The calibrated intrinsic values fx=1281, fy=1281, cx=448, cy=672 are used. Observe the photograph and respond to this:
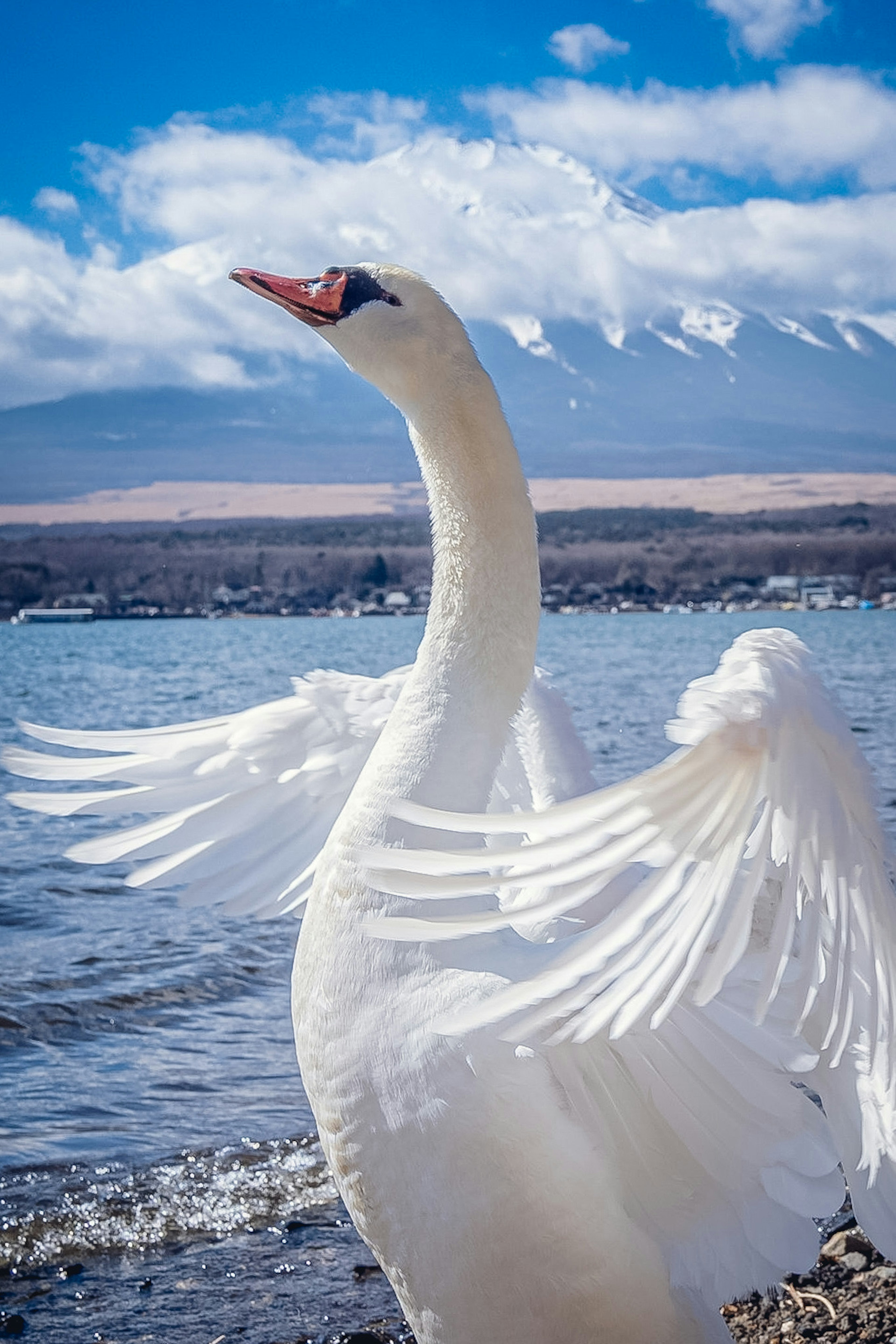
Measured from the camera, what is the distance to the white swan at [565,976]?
194 cm

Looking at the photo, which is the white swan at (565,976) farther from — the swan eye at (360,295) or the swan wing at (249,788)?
the swan wing at (249,788)

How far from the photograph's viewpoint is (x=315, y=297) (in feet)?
9.55

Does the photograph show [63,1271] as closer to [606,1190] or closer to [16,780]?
[606,1190]

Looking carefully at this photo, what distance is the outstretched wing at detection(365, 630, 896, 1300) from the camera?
75.1 inches

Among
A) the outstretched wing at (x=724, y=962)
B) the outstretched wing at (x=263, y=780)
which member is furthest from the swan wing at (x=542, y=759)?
the outstretched wing at (x=724, y=962)

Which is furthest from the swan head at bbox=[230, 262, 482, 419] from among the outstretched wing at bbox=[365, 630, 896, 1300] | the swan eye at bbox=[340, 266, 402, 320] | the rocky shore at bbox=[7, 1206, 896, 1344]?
the rocky shore at bbox=[7, 1206, 896, 1344]

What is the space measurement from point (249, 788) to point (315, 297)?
5.25 ft

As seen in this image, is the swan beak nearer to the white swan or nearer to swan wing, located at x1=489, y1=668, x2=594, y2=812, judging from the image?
the white swan

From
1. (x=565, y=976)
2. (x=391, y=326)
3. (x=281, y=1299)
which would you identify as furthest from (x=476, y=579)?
(x=281, y=1299)

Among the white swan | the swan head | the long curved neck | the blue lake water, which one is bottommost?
the blue lake water

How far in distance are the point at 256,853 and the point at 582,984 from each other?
2124 millimetres

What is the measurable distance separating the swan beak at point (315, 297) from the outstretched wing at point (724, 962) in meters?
1.22

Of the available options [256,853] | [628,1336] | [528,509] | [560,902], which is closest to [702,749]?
[560,902]

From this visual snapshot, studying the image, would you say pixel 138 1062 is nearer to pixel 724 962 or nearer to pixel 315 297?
pixel 315 297
